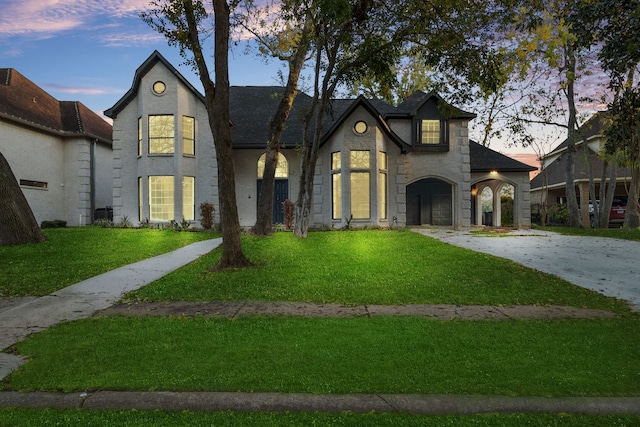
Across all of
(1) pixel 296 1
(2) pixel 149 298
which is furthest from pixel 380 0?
(2) pixel 149 298

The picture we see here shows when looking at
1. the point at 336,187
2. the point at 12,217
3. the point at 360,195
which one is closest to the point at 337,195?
the point at 336,187

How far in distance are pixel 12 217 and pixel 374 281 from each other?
1304cm

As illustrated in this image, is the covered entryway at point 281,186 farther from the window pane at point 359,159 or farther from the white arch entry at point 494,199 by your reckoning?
the white arch entry at point 494,199

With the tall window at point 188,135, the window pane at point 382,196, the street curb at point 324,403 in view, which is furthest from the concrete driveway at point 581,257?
the tall window at point 188,135

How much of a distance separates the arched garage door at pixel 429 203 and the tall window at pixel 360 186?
25.3 ft

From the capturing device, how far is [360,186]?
22.1 m

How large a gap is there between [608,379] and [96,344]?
19.0 ft

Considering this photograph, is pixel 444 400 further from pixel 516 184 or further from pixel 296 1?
pixel 516 184

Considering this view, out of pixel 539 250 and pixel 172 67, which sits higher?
pixel 172 67

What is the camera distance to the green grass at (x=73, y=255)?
9609 mm

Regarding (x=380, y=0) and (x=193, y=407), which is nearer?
(x=193, y=407)

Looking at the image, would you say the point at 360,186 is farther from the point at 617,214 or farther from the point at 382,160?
the point at 617,214

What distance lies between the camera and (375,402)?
3723 millimetres

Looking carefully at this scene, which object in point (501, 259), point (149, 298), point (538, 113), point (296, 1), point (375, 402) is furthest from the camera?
point (538, 113)
